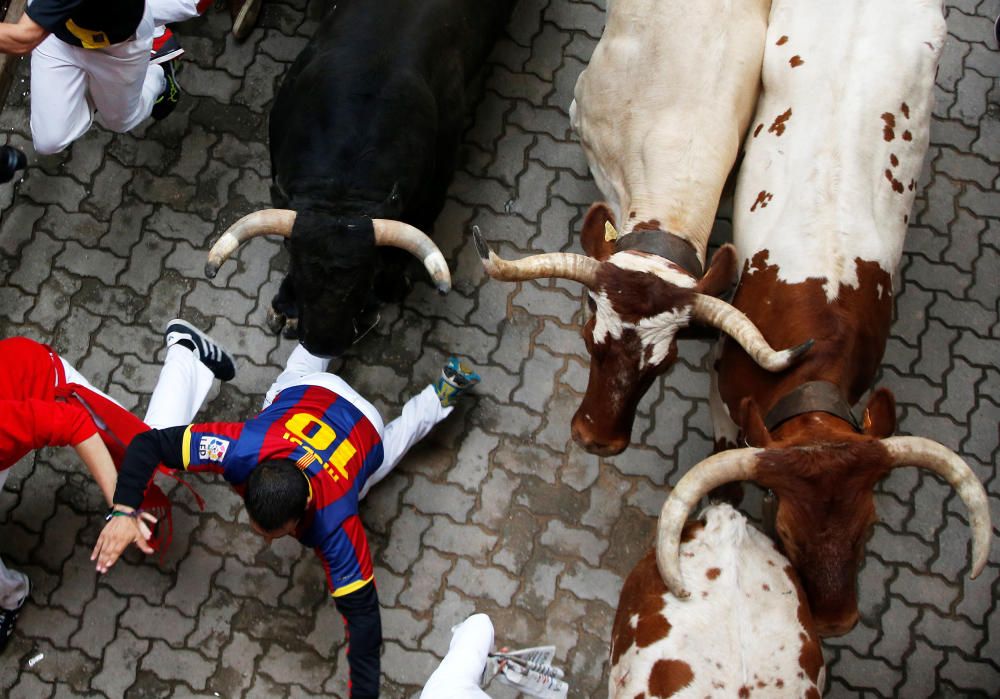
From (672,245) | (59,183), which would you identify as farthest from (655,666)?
(59,183)

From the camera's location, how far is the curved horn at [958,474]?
12.5 feet

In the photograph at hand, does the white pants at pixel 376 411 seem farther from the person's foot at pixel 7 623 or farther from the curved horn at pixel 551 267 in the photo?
the person's foot at pixel 7 623

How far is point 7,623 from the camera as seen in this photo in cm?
553

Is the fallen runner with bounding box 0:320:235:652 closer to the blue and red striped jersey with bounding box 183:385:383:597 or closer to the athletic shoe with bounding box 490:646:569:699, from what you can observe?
the blue and red striped jersey with bounding box 183:385:383:597

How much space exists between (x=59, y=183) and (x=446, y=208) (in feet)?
8.77

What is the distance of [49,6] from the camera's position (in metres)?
4.90

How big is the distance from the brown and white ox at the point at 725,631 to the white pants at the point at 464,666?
0.61 metres

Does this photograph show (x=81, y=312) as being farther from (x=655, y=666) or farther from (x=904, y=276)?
(x=904, y=276)

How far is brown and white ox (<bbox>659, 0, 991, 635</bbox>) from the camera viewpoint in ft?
12.8

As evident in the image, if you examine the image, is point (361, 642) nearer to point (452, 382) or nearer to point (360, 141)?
point (452, 382)

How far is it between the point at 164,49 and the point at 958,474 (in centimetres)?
543

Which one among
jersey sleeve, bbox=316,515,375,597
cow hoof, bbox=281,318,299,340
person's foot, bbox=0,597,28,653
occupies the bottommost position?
person's foot, bbox=0,597,28,653

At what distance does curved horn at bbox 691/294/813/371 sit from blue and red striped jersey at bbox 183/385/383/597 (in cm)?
195

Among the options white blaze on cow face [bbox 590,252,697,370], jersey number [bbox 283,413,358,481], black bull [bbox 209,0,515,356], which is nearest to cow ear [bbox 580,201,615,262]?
white blaze on cow face [bbox 590,252,697,370]
